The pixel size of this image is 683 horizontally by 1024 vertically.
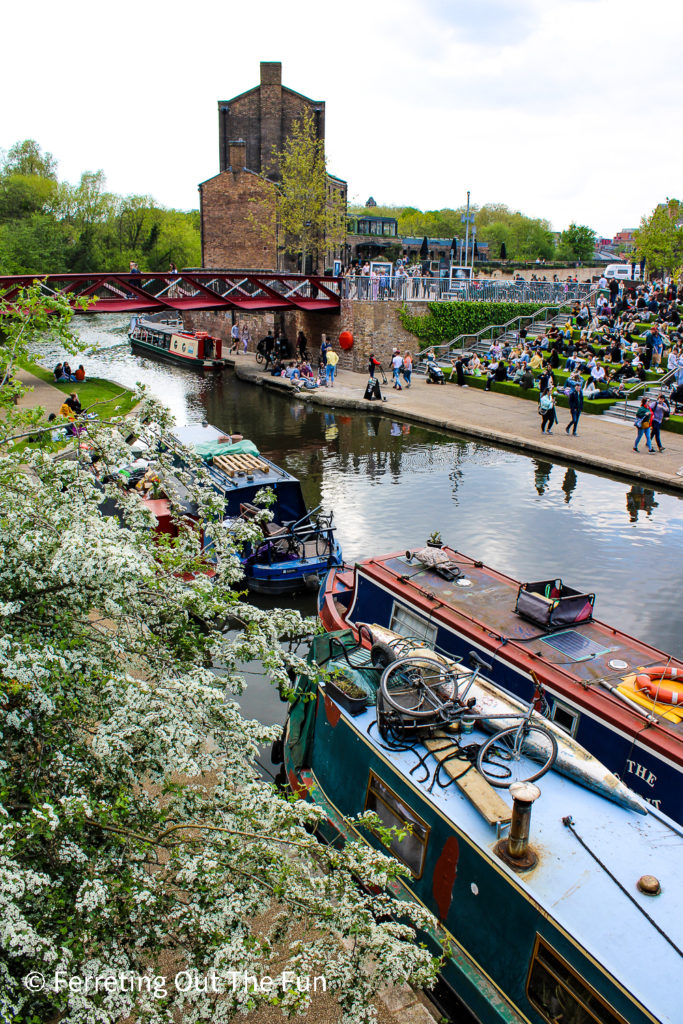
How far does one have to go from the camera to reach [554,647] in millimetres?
7973

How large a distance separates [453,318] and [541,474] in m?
18.0

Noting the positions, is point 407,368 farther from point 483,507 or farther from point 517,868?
point 517,868

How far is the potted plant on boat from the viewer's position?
23.5 ft

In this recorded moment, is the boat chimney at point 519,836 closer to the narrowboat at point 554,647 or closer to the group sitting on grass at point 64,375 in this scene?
the narrowboat at point 554,647

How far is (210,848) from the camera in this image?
3936 millimetres

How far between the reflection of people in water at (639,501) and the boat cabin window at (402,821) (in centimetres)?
1289

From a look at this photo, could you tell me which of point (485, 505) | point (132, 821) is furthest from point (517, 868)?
point (485, 505)

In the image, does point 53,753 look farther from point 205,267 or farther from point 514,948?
point 205,267

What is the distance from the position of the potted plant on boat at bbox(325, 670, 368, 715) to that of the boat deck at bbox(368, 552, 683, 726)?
180cm

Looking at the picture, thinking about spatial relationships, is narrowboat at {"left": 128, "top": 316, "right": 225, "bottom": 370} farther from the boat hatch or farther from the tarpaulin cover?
the boat hatch

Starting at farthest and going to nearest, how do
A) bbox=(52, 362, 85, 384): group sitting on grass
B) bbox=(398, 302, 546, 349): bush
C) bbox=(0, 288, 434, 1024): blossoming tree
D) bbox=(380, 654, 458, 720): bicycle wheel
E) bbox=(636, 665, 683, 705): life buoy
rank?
bbox=(398, 302, 546, 349): bush → bbox=(52, 362, 85, 384): group sitting on grass → bbox=(636, 665, 683, 705): life buoy → bbox=(380, 654, 458, 720): bicycle wheel → bbox=(0, 288, 434, 1024): blossoming tree

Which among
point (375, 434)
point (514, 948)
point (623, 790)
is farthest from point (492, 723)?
point (375, 434)

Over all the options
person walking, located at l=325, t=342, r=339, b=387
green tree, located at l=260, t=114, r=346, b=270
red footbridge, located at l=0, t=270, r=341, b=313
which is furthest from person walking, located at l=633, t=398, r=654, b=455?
green tree, located at l=260, t=114, r=346, b=270

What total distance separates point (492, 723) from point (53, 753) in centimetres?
390
